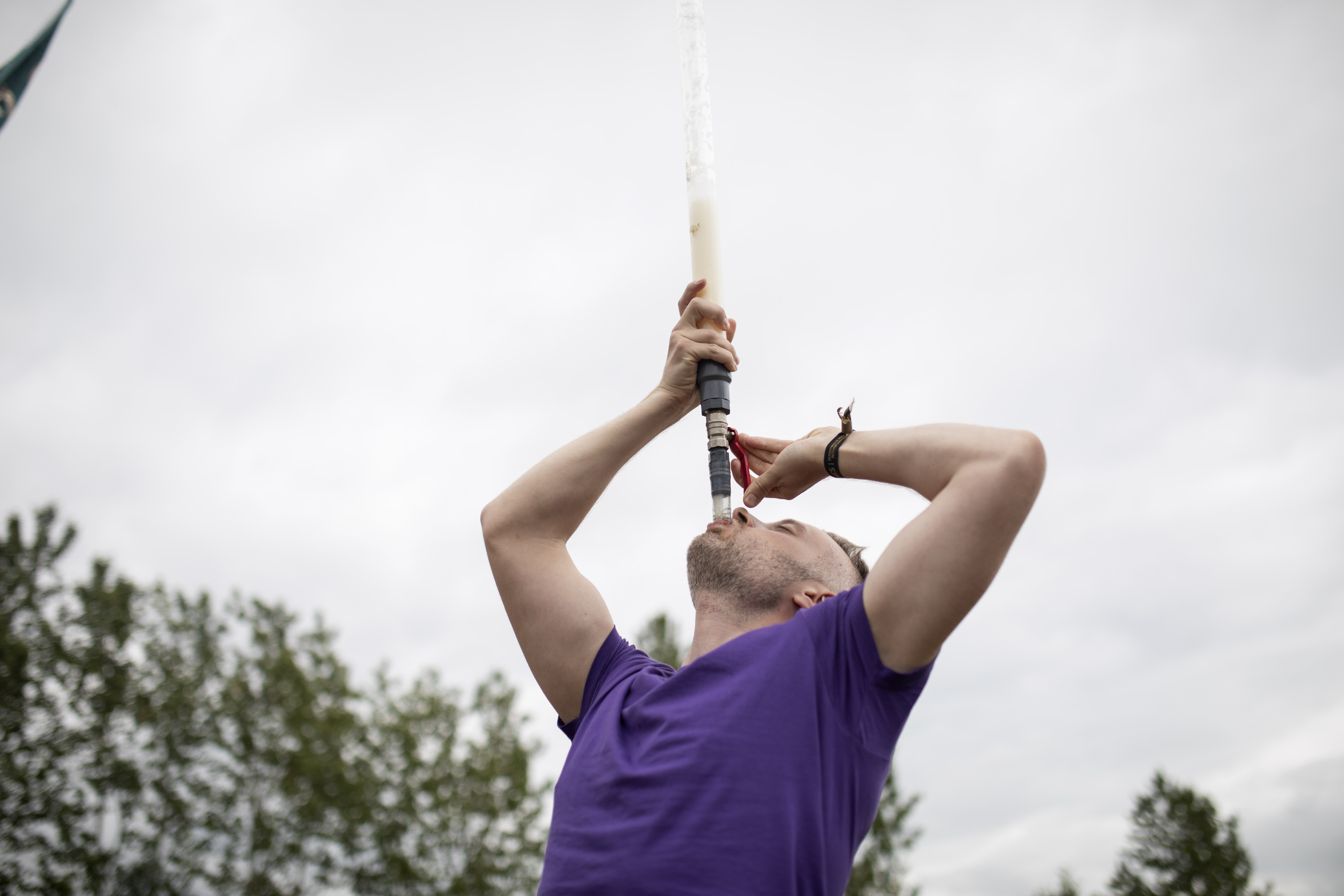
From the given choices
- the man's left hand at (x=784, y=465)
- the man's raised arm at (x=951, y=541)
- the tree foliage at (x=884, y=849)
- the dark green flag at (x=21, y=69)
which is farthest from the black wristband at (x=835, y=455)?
the tree foliage at (x=884, y=849)

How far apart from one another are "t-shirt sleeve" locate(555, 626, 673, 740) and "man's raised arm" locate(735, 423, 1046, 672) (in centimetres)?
85

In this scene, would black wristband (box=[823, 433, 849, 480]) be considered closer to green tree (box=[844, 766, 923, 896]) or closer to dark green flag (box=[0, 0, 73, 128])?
dark green flag (box=[0, 0, 73, 128])

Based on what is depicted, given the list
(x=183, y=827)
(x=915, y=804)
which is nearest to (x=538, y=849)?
(x=183, y=827)

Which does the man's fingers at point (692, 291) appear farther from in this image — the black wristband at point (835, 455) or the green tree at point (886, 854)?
the green tree at point (886, 854)

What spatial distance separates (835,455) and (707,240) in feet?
2.63

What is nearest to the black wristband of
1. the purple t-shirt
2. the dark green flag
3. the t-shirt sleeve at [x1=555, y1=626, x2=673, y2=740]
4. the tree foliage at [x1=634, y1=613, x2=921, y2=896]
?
the purple t-shirt

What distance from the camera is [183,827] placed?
20.8 meters

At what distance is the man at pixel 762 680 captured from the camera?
2.23m

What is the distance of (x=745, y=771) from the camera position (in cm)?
226

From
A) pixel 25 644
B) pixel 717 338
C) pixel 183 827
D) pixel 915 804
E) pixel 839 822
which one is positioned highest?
pixel 25 644

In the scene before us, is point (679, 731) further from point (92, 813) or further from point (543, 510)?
point (92, 813)

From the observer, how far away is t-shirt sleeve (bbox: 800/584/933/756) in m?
2.42

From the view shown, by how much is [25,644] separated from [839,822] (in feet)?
77.3

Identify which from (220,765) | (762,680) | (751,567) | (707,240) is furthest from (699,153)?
(220,765)
